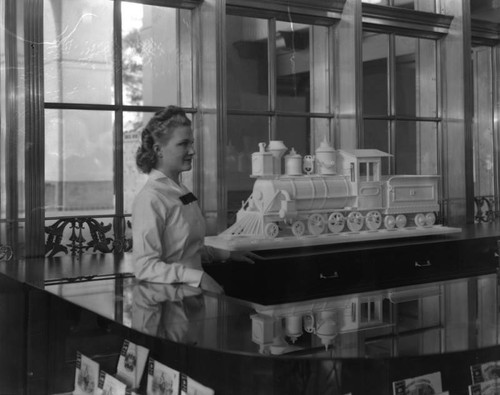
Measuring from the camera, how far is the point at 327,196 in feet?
16.2

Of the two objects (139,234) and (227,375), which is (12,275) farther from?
(227,375)

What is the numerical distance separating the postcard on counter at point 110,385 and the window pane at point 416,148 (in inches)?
170

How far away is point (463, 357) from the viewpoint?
7.48 feet

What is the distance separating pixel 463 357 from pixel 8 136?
120 inches

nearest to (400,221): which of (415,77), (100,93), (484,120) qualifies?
(415,77)

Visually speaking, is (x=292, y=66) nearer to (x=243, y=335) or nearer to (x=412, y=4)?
(x=412, y=4)

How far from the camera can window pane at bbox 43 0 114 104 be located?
179 inches

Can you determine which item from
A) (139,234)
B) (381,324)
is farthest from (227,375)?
(139,234)

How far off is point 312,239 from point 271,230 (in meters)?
0.35

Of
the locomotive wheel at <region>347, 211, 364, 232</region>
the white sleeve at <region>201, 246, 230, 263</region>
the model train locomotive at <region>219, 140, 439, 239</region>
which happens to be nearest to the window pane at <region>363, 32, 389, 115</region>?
the model train locomotive at <region>219, 140, 439, 239</region>

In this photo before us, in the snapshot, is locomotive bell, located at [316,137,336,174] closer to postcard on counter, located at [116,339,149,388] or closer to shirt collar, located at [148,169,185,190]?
shirt collar, located at [148,169,185,190]

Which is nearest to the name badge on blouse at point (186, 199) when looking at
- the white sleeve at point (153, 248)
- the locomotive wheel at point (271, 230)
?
the white sleeve at point (153, 248)

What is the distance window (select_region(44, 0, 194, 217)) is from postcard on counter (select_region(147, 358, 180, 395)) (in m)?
2.39

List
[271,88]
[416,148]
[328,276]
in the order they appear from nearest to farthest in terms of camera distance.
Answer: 1. [328,276]
2. [271,88]
3. [416,148]
